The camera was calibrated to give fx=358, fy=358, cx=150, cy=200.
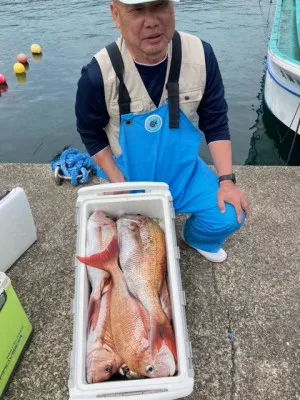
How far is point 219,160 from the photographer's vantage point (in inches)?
112

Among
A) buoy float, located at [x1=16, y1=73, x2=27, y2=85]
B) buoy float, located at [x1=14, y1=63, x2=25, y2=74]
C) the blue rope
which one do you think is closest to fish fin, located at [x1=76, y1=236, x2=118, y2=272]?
the blue rope

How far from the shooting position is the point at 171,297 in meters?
2.11

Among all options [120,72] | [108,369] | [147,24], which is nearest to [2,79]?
[120,72]

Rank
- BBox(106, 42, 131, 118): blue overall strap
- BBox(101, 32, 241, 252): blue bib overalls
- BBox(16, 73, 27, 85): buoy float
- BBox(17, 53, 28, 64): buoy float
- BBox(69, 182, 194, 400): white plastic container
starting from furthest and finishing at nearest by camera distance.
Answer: BBox(17, 53, 28, 64): buoy float, BBox(16, 73, 27, 85): buoy float, BBox(101, 32, 241, 252): blue bib overalls, BBox(106, 42, 131, 118): blue overall strap, BBox(69, 182, 194, 400): white plastic container

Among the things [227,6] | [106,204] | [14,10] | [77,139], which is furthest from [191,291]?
[14,10]

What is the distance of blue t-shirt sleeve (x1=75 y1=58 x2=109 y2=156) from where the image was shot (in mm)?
2498

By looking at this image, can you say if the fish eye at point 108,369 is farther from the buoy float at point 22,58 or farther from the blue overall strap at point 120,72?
the buoy float at point 22,58

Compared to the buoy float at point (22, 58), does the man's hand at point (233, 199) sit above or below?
above

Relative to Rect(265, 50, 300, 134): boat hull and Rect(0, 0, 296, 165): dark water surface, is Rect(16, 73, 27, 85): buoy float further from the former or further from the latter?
Rect(265, 50, 300, 134): boat hull

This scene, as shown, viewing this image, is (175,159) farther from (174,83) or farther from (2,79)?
(2,79)

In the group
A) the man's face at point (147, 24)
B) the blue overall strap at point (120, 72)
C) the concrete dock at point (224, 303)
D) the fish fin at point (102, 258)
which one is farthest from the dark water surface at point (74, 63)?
the fish fin at point (102, 258)

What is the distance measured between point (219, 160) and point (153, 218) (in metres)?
0.70

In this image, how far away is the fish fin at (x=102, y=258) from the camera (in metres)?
2.20

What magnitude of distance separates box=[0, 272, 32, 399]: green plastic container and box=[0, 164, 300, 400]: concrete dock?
0.14m
